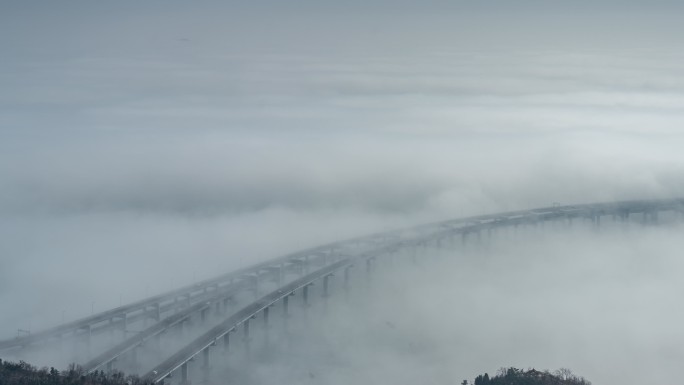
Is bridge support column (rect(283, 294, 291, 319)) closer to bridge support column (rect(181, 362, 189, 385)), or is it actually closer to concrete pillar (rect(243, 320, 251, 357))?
concrete pillar (rect(243, 320, 251, 357))

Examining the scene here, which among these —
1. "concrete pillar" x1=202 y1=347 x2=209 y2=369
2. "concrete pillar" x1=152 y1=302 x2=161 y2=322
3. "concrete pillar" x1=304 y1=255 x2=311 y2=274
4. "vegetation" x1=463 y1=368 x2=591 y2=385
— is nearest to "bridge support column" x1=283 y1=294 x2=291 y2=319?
"concrete pillar" x1=152 y1=302 x2=161 y2=322

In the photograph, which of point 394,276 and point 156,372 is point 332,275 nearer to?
point 394,276

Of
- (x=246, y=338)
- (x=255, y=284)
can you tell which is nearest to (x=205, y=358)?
(x=246, y=338)

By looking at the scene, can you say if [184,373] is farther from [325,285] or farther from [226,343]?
[325,285]

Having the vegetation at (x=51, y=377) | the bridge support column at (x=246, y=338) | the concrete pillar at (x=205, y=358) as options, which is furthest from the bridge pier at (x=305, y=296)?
the vegetation at (x=51, y=377)

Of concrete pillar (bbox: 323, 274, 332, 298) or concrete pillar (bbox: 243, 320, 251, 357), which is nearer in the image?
concrete pillar (bbox: 243, 320, 251, 357)

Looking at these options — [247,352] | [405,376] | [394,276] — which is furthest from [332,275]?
[405,376]
